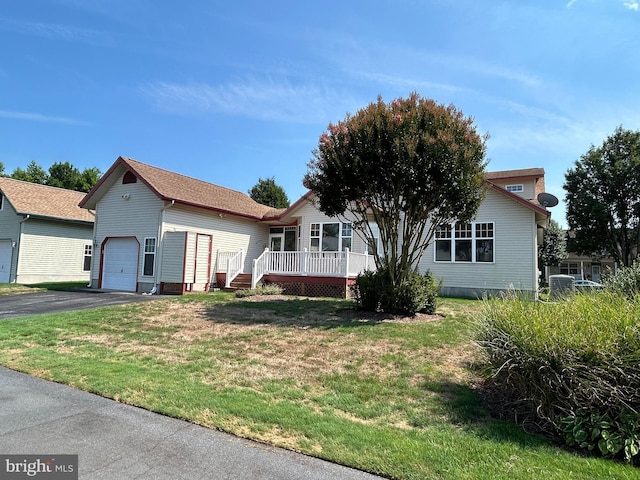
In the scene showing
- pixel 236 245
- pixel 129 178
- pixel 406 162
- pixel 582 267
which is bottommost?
pixel 582 267

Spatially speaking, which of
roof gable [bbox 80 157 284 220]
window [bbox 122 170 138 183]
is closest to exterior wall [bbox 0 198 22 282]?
roof gable [bbox 80 157 284 220]

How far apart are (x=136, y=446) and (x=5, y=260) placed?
23720 mm

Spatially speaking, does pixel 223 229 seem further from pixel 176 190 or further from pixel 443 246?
pixel 443 246

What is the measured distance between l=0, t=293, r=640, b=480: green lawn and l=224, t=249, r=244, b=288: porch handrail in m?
6.92

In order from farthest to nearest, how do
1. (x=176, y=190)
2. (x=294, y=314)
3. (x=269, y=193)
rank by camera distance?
(x=269, y=193)
(x=176, y=190)
(x=294, y=314)

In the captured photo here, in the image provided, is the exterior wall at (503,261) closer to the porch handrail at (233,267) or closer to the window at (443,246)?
the window at (443,246)

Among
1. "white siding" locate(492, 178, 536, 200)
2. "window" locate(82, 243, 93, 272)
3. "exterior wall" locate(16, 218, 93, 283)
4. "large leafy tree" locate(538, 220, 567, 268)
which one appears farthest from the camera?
"large leafy tree" locate(538, 220, 567, 268)

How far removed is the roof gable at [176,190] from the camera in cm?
1670

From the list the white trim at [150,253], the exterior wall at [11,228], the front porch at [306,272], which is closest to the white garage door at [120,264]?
the white trim at [150,253]

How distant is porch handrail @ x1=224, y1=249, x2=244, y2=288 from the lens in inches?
674

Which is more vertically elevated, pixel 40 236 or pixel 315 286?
pixel 40 236

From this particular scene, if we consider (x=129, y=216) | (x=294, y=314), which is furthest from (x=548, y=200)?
(x=129, y=216)

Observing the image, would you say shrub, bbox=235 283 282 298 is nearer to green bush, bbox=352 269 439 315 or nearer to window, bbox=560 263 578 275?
green bush, bbox=352 269 439 315

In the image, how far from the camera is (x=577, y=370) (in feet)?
12.9
